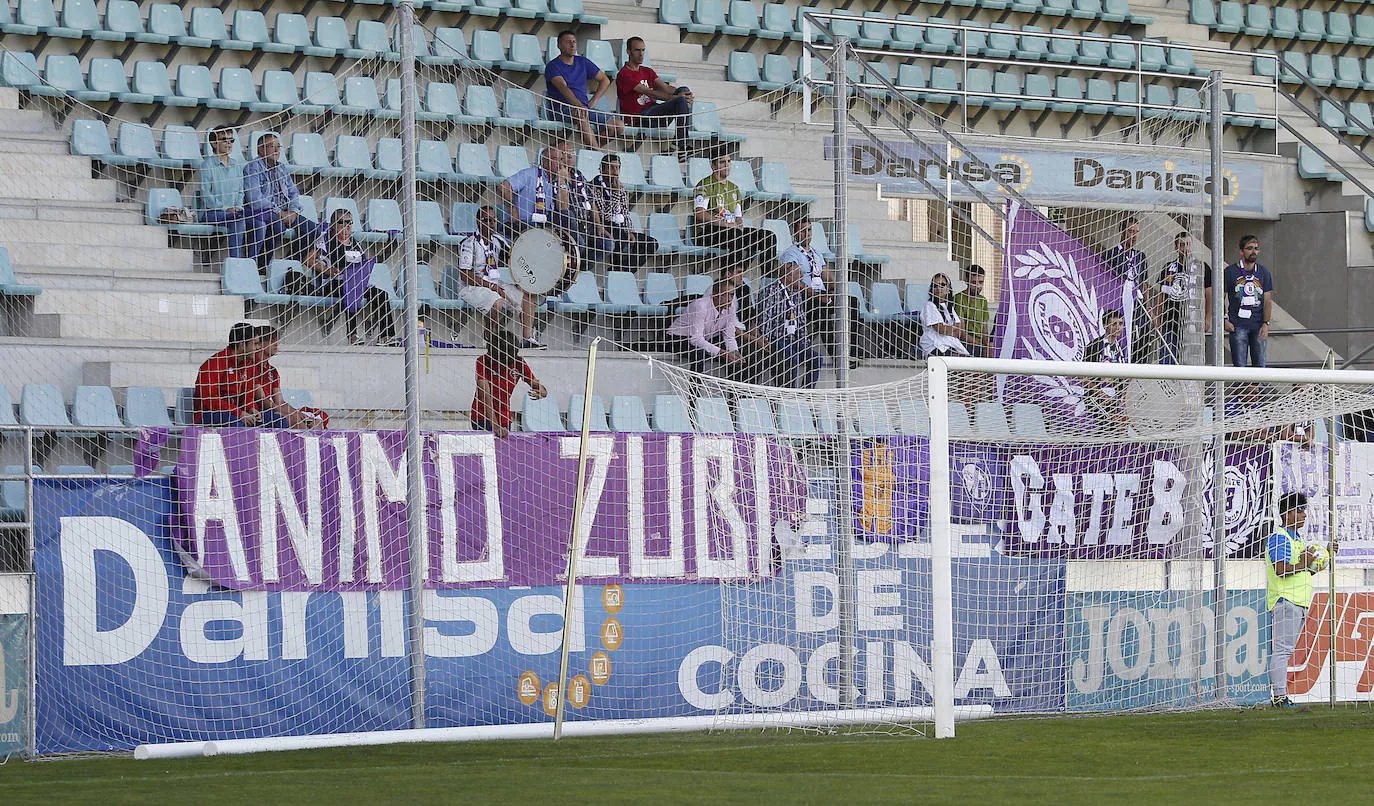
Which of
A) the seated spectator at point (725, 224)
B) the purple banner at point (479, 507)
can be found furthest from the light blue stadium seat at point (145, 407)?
the seated spectator at point (725, 224)

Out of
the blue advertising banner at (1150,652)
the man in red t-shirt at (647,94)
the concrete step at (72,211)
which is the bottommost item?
the blue advertising banner at (1150,652)

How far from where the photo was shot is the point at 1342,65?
61.6 ft

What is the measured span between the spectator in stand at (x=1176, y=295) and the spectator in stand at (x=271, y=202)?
5334 mm

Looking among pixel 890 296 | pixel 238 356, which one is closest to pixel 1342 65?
pixel 890 296

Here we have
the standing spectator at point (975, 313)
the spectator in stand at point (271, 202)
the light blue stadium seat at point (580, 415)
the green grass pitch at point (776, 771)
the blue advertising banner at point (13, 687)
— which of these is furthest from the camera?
the standing spectator at point (975, 313)

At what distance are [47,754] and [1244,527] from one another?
284 inches

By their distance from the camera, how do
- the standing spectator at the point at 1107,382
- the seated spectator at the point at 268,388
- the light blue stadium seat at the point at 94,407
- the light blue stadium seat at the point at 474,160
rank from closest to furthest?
the seated spectator at the point at 268,388, the light blue stadium seat at the point at 94,407, the standing spectator at the point at 1107,382, the light blue stadium seat at the point at 474,160

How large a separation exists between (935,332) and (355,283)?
3.94m

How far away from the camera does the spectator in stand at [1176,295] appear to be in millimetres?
Result: 11320

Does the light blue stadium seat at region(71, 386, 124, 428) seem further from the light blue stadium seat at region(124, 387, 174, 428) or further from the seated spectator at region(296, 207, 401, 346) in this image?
the seated spectator at region(296, 207, 401, 346)

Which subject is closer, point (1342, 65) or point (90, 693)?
point (90, 693)

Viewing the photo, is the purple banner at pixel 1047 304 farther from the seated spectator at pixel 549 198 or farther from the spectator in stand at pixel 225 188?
the spectator in stand at pixel 225 188

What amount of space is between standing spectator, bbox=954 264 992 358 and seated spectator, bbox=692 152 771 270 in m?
1.54

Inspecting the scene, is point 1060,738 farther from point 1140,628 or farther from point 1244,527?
point 1244,527
